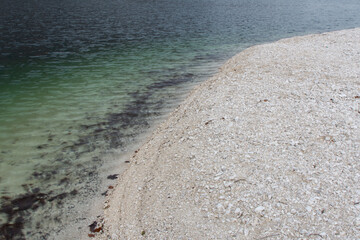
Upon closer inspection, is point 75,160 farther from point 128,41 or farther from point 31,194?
point 128,41

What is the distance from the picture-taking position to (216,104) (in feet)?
37.6

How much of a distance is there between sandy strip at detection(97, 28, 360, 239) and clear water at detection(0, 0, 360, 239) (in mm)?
1422

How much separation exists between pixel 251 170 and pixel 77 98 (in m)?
11.3

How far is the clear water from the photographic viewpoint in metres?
8.26

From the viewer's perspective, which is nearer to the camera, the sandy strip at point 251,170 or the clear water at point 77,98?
the sandy strip at point 251,170

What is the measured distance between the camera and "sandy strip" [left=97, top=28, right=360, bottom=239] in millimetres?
5844

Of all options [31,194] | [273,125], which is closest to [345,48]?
[273,125]

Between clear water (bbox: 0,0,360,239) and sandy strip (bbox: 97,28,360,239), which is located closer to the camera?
sandy strip (bbox: 97,28,360,239)

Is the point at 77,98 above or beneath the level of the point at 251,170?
above

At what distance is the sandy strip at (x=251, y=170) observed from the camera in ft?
19.2

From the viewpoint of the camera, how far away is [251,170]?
727cm

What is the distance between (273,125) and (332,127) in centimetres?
181

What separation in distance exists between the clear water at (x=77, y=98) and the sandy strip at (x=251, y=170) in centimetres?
142

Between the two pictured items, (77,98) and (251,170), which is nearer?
(251,170)
